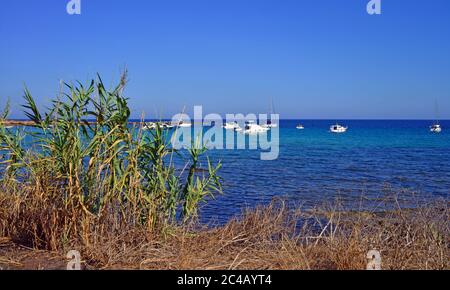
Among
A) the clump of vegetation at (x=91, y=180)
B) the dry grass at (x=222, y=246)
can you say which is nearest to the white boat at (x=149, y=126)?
the clump of vegetation at (x=91, y=180)

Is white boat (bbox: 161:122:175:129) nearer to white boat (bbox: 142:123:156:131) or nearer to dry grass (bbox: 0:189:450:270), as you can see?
white boat (bbox: 142:123:156:131)

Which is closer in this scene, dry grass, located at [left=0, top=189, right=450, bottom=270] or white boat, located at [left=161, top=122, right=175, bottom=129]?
dry grass, located at [left=0, top=189, right=450, bottom=270]

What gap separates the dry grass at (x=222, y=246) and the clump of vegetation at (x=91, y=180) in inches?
1.4

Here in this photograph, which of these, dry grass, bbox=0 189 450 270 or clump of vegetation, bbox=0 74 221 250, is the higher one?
clump of vegetation, bbox=0 74 221 250

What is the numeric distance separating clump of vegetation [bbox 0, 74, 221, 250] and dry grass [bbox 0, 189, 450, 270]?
0.03 metres

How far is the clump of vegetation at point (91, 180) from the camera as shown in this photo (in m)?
5.87

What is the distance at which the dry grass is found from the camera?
5.44 metres

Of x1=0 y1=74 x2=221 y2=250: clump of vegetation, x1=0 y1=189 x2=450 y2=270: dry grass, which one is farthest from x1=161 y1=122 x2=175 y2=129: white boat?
x1=0 y1=189 x2=450 y2=270: dry grass

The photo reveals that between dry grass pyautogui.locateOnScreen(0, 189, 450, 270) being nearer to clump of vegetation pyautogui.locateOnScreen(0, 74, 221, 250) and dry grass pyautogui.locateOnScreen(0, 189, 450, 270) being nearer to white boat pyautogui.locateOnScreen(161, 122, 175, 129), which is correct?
clump of vegetation pyautogui.locateOnScreen(0, 74, 221, 250)

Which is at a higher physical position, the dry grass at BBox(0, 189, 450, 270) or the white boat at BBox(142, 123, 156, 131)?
the white boat at BBox(142, 123, 156, 131)

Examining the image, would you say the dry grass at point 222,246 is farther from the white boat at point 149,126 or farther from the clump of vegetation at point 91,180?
the white boat at point 149,126

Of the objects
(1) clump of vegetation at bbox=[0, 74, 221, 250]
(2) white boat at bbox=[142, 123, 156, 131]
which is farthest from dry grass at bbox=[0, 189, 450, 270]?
(2) white boat at bbox=[142, 123, 156, 131]

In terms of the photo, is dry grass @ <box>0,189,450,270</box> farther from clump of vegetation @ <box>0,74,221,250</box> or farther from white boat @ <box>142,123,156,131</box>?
white boat @ <box>142,123,156,131</box>

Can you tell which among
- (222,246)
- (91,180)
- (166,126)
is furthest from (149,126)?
(222,246)
